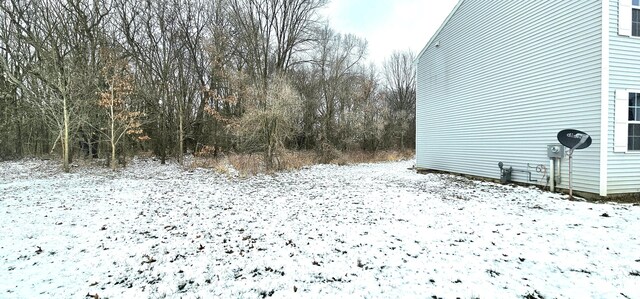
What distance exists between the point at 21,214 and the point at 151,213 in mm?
2606

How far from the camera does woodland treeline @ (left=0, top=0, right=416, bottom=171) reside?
1318 centimetres

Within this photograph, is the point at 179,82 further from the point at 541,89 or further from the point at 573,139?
the point at 573,139

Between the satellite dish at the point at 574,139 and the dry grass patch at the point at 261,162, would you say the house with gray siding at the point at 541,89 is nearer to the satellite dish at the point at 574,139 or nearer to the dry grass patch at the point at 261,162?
the satellite dish at the point at 574,139

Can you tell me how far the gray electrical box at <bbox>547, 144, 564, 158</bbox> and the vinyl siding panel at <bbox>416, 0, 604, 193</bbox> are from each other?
27 centimetres

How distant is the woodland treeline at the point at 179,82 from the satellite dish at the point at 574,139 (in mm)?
9526

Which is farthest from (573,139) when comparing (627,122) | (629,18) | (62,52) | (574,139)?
(62,52)

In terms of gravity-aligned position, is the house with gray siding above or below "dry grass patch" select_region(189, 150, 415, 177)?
above

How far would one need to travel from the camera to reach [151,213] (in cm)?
600

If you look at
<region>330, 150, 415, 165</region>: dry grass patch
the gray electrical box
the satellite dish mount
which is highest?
the satellite dish mount

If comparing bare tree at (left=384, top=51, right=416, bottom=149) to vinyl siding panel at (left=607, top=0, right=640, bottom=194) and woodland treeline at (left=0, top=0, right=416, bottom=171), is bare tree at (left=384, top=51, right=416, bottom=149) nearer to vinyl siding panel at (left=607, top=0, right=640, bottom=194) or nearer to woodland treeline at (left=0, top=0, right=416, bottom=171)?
woodland treeline at (left=0, top=0, right=416, bottom=171)

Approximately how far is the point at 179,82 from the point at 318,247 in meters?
18.1

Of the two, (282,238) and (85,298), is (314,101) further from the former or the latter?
(85,298)

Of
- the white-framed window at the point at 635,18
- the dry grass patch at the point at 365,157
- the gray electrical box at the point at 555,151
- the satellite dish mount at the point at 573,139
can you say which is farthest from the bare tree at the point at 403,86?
A: the satellite dish mount at the point at 573,139

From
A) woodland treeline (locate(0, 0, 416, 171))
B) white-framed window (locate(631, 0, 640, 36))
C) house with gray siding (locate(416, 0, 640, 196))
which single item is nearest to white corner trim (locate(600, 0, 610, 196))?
house with gray siding (locate(416, 0, 640, 196))
